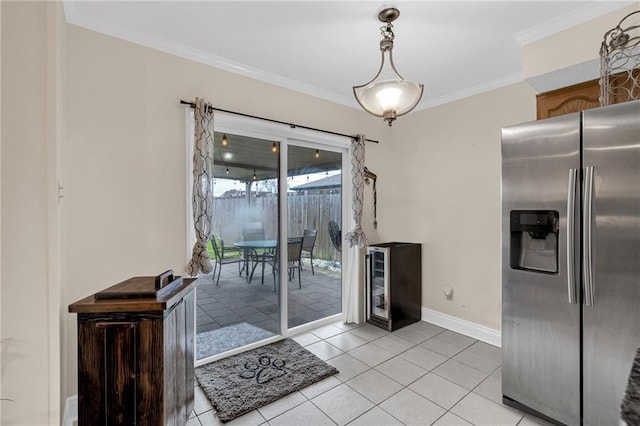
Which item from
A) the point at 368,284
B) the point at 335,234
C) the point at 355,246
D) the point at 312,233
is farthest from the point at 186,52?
the point at 368,284

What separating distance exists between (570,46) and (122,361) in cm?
336

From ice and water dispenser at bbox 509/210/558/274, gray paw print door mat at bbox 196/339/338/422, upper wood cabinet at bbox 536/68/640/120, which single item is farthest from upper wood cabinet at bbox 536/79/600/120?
gray paw print door mat at bbox 196/339/338/422

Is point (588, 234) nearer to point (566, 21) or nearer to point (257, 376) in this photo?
point (566, 21)

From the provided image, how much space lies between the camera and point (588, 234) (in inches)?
63.8

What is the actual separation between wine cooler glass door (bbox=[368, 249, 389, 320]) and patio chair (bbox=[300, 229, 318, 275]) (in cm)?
70

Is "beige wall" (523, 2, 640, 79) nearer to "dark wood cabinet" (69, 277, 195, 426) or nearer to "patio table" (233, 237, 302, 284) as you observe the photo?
"patio table" (233, 237, 302, 284)

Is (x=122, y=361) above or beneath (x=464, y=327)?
above

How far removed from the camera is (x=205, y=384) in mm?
2242

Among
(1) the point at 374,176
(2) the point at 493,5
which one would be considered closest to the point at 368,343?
(1) the point at 374,176

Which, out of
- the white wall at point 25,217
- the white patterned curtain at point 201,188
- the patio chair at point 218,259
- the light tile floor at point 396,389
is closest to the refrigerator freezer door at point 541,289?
the light tile floor at point 396,389

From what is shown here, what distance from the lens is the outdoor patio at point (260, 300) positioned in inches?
108

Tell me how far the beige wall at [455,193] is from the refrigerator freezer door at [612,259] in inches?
51.5

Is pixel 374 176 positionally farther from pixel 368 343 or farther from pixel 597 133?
pixel 597 133

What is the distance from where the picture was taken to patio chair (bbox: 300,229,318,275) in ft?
10.9
